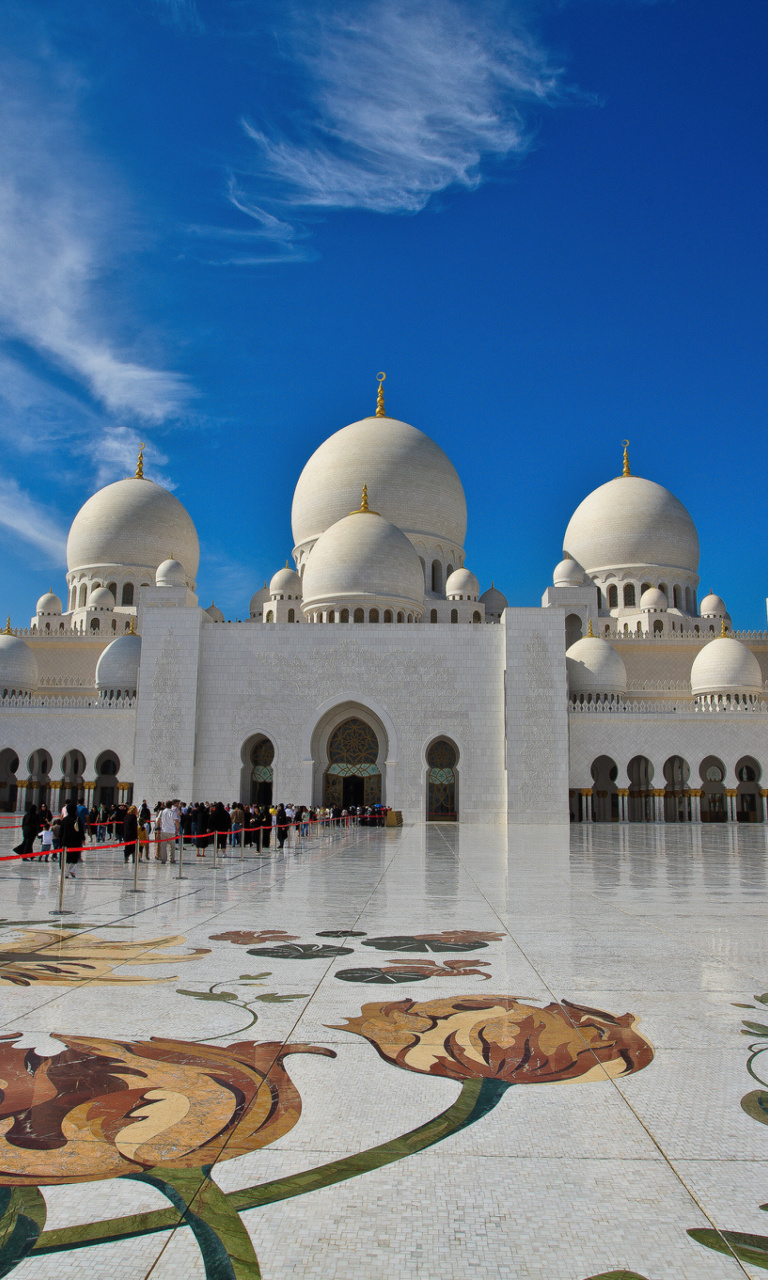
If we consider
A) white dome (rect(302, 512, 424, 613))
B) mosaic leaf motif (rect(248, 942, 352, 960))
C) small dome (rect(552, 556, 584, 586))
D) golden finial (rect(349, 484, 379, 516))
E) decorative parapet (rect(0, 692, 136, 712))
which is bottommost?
mosaic leaf motif (rect(248, 942, 352, 960))

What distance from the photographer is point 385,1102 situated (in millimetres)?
2600

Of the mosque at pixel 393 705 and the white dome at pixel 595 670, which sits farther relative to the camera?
the white dome at pixel 595 670

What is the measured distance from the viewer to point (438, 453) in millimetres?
33188

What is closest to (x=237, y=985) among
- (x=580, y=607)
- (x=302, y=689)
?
(x=302, y=689)

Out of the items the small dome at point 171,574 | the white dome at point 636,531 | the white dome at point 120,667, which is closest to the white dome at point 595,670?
the white dome at point 636,531

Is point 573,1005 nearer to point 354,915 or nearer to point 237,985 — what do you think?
point 237,985

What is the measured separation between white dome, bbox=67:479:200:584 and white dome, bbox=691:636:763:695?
1909 centimetres

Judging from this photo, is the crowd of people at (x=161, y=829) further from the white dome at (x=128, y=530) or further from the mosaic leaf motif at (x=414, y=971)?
the white dome at (x=128, y=530)

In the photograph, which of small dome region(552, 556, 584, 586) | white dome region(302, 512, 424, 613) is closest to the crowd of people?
white dome region(302, 512, 424, 613)

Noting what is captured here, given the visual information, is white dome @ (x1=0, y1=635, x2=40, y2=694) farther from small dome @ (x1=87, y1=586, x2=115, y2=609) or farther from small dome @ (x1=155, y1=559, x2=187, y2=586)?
small dome @ (x1=155, y1=559, x2=187, y2=586)

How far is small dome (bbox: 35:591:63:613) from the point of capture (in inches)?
1320

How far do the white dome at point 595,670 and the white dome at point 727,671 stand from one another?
2.48m

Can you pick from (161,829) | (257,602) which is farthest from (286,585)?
(161,829)

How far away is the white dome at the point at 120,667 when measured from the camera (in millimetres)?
27797
